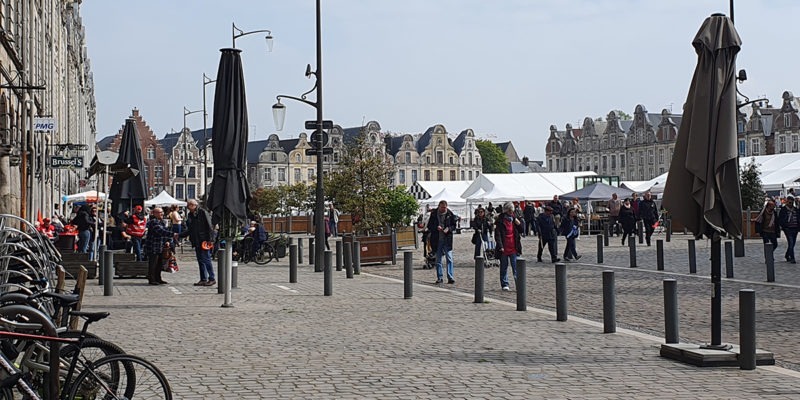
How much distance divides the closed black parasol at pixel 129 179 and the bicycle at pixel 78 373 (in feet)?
73.3

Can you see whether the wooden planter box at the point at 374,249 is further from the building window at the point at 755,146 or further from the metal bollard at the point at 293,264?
the building window at the point at 755,146

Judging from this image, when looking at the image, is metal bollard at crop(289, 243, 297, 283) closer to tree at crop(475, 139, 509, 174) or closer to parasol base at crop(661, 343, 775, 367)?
parasol base at crop(661, 343, 775, 367)

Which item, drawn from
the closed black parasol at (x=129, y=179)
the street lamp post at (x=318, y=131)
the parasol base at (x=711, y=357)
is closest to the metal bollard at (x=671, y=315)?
the parasol base at (x=711, y=357)

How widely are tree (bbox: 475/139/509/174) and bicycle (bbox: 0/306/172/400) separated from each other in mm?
142821

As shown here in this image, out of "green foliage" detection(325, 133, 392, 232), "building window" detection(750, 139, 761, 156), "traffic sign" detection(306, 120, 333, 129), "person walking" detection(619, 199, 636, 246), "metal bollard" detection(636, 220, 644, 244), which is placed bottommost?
"metal bollard" detection(636, 220, 644, 244)

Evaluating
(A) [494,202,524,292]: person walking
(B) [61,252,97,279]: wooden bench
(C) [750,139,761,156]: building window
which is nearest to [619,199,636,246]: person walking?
(A) [494,202,524,292]: person walking

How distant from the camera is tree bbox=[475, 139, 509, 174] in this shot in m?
150

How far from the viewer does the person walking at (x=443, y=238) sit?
2127cm

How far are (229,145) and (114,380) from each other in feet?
35.3

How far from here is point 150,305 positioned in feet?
53.2

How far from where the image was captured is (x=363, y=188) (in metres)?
31.9

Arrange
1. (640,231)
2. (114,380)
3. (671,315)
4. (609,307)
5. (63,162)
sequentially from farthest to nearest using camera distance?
(640,231) → (63,162) → (609,307) → (671,315) → (114,380)

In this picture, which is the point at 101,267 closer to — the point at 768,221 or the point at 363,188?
the point at 363,188

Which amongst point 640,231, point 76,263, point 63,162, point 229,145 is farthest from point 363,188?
point 229,145
